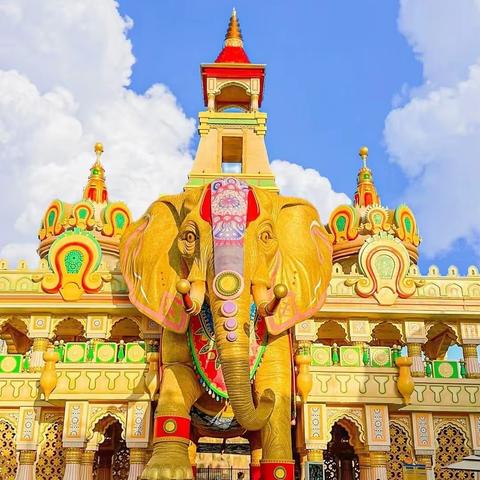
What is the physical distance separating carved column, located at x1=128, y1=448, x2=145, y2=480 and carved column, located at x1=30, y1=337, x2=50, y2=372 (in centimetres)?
330

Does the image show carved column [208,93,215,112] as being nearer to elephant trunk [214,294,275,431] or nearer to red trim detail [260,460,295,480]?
elephant trunk [214,294,275,431]

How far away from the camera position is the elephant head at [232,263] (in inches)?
355

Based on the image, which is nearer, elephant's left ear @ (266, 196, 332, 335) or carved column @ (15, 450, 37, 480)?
elephant's left ear @ (266, 196, 332, 335)

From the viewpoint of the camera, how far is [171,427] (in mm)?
9742

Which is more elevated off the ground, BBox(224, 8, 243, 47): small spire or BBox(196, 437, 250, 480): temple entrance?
BBox(224, 8, 243, 47): small spire

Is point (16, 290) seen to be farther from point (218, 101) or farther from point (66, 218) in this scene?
point (218, 101)

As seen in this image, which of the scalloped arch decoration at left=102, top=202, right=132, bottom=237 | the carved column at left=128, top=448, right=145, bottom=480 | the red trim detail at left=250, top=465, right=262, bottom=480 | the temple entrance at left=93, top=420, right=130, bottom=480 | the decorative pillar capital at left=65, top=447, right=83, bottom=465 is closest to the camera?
the red trim detail at left=250, top=465, right=262, bottom=480

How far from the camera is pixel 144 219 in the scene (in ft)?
39.5

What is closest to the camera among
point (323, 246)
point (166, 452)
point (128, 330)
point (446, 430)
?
point (166, 452)

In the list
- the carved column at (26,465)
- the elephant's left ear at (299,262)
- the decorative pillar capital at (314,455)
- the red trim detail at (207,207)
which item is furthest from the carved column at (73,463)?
the red trim detail at (207,207)

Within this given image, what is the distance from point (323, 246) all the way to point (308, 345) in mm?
4071

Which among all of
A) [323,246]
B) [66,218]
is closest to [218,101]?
[66,218]

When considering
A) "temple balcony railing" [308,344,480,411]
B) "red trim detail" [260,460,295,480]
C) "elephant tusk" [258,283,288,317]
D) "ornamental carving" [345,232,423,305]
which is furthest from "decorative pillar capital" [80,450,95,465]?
"ornamental carving" [345,232,423,305]

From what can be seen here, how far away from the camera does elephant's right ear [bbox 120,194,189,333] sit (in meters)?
10.8
